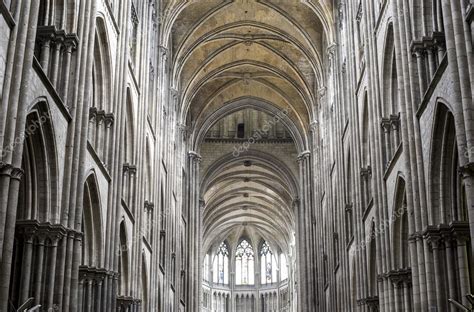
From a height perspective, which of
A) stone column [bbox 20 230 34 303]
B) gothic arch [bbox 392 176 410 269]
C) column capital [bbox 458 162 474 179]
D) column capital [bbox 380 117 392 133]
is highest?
column capital [bbox 380 117 392 133]

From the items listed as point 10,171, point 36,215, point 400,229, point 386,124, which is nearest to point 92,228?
point 36,215

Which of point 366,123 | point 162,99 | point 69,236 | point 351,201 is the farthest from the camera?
point 162,99

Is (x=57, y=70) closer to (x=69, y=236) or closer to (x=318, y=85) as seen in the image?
(x=69, y=236)

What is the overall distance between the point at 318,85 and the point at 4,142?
33.8m

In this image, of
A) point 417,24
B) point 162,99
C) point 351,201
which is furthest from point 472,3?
Result: point 162,99

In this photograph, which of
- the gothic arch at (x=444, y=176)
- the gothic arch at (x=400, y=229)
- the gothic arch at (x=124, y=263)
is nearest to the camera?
the gothic arch at (x=444, y=176)

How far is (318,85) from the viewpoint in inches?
1849

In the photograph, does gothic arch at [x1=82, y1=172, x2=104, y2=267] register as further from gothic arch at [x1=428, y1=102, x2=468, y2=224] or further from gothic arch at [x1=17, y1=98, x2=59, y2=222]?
gothic arch at [x1=428, y1=102, x2=468, y2=224]

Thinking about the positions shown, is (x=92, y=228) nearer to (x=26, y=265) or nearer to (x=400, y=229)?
(x=26, y=265)

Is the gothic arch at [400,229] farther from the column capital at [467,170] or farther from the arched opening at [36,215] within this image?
the arched opening at [36,215]

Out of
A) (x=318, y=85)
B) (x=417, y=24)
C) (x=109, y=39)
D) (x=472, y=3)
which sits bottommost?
(x=472, y=3)

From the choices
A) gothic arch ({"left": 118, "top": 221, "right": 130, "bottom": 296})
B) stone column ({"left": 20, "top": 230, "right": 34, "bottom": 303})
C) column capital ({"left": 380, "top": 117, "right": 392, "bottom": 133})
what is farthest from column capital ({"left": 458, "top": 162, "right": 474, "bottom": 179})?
gothic arch ({"left": 118, "top": 221, "right": 130, "bottom": 296})

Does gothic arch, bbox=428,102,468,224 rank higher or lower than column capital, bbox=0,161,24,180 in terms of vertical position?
higher

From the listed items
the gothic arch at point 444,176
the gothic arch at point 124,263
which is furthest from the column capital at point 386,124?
the gothic arch at point 124,263
